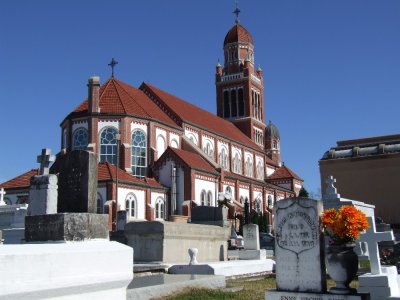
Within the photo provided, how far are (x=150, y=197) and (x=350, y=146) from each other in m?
26.1

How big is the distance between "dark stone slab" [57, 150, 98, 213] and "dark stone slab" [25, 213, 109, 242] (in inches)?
11.6

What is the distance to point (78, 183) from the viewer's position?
4.50 m

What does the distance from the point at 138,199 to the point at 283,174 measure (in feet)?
97.7

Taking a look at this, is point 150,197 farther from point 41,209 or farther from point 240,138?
point 41,209

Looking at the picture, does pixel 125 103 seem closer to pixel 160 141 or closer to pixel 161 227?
pixel 160 141

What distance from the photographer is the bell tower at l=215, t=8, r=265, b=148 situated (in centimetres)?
6500

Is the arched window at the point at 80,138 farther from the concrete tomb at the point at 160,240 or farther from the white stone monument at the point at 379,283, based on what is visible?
the white stone monument at the point at 379,283

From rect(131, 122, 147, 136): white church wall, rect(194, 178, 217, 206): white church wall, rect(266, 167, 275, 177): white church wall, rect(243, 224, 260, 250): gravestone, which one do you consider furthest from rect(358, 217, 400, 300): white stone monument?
rect(266, 167, 275, 177): white church wall

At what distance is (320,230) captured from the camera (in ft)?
24.2

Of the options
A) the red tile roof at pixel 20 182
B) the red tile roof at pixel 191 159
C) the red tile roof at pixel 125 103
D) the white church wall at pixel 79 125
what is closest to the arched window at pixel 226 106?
the red tile roof at pixel 125 103

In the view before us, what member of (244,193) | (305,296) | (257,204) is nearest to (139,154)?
(244,193)

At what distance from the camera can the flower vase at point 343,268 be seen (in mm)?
6895

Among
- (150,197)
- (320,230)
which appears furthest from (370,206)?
(150,197)

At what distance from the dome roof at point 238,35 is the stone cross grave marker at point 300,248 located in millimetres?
62254
